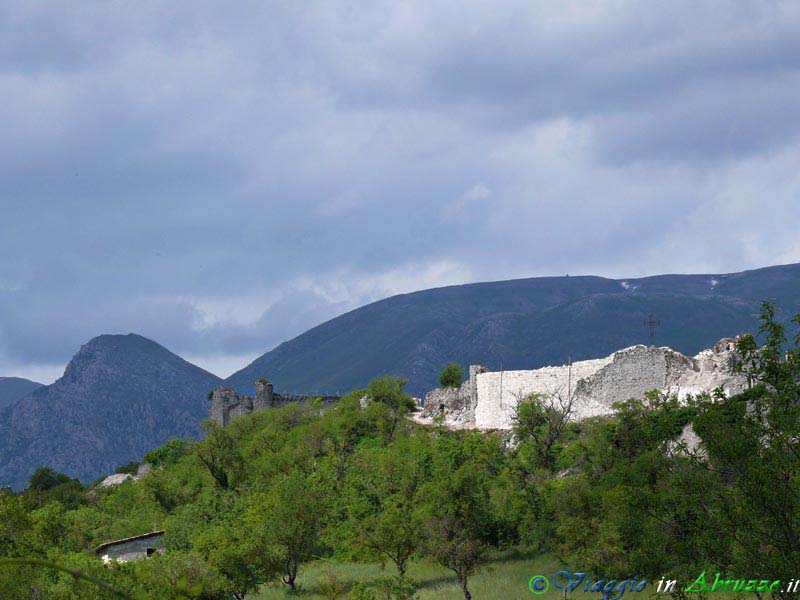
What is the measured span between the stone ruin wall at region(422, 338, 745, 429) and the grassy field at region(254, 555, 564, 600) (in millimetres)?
15680

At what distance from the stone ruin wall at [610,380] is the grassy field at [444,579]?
15.7m

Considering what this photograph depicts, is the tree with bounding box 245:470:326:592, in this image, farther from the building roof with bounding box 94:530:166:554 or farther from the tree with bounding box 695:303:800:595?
the tree with bounding box 695:303:800:595

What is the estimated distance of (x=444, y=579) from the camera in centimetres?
5575

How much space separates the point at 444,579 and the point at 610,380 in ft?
66.3

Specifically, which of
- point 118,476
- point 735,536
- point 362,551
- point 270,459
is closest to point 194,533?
point 362,551

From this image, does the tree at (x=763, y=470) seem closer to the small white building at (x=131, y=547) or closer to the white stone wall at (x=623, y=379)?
the white stone wall at (x=623, y=379)

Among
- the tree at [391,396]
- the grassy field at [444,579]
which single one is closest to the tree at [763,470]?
the grassy field at [444,579]

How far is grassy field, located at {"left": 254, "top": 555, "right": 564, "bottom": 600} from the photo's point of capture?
4997cm

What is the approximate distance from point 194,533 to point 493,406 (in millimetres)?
23809

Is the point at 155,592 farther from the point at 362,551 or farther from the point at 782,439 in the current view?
the point at 782,439

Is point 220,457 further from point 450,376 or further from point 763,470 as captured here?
point 763,470

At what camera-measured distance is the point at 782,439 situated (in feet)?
85.4

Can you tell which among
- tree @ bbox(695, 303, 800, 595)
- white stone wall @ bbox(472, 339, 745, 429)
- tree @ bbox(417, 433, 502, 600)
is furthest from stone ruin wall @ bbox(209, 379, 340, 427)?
tree @ bbox(695, 303, 800, 595)

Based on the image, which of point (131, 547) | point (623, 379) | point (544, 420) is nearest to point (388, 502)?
point (544, 420)
